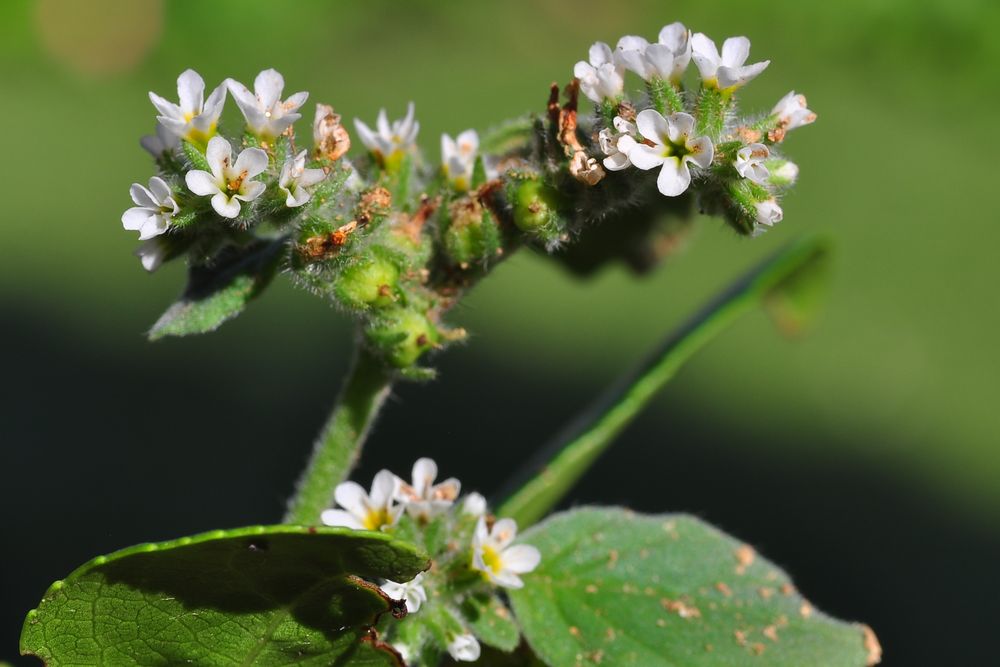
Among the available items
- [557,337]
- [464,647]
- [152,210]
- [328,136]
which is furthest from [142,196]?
[557,337]

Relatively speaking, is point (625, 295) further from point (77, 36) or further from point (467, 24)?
point (77, 36)

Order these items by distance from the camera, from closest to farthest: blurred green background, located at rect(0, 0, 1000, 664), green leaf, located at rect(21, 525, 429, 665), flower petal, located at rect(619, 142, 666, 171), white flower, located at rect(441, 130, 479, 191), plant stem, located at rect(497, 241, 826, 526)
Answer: green leaf, located at rect(21, 525, 429, 665)
flower petal, located at rect(619, 142, 666, 171)
white flower, located at rect(441, 130, 479, 191)
plant stem, located at rect(497, 241, 826, 526)
blurred green background, located at rect(0, 0, 1000, 664)

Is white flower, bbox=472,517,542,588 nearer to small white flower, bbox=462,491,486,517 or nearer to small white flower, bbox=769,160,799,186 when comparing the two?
small white flower, bbox=462,491,486,517

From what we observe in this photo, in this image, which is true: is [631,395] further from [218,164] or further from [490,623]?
[218,164]

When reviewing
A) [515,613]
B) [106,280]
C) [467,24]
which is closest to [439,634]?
[515,613]

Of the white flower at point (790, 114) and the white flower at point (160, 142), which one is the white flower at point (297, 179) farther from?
the white flower at point (790, 114)

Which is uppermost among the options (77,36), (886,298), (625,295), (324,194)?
(77,36)

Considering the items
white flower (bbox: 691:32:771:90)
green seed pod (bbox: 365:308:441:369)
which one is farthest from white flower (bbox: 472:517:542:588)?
white flower (bbox: 691:32:771:90)
